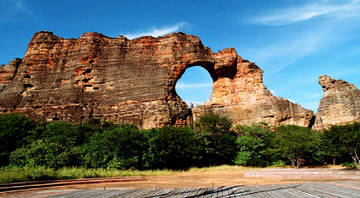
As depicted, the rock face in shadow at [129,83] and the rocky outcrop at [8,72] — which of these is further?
the rocky outcrop at [8,72]

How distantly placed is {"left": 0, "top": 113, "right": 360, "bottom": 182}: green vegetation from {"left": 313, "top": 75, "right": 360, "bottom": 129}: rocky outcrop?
841cm

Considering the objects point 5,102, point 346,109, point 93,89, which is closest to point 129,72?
point 93,89

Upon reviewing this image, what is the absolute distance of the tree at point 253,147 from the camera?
93.1ft

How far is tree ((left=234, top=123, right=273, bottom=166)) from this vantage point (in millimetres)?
28362

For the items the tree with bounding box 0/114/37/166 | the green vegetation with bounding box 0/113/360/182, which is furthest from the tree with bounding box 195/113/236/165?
the tree with bounding box 0/114/37/166

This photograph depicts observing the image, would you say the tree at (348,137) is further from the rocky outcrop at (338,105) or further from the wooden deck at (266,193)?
the rocky outcrop at (338,105)

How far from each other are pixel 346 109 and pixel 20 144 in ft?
140

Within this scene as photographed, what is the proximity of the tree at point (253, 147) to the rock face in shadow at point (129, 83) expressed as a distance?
6.95 m

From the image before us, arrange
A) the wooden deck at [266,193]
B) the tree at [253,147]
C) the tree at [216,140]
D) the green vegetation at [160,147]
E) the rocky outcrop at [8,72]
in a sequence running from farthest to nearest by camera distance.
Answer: the rocky outcrop at [8,72]
the tree at [216,140]
the tree at [253,147]
the green vegetation at [160,147]
the wooden deck at [266,193]

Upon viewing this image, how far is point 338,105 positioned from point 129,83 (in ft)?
107

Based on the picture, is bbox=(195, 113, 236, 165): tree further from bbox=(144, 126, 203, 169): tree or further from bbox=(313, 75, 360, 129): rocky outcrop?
bbox=(313, 75, 360, 129): rocky outcrop

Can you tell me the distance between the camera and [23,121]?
90.3 feet

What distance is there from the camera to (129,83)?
39562 mm

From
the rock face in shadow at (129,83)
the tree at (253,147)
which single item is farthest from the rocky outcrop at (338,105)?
the tree at (253,147)
